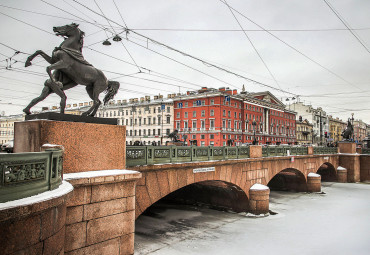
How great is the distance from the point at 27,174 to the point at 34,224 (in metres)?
0.66

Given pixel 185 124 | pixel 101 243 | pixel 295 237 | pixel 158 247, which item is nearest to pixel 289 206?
pixel 295 237

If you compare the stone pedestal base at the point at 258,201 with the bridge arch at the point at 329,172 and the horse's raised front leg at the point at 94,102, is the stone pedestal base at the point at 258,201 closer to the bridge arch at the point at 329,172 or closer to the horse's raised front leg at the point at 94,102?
the horse's raised front leg at the point at 94,102

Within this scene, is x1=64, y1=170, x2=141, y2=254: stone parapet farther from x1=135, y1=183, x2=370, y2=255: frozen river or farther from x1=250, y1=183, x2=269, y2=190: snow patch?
x1=250, y1=183, x2=269, y2=190: snow patch

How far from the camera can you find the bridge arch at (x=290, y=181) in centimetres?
2455

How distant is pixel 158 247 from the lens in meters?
10.9

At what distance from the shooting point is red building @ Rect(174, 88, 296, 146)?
174 feet

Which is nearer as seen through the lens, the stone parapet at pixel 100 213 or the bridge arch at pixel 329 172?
the stone parapet at pixel 100 213

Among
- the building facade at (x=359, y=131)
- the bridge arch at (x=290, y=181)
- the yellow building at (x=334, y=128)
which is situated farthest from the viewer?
the building facade at (x=359, y=131)

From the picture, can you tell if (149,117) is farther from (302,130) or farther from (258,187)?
(302,130)

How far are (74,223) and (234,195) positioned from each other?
41.9 feet

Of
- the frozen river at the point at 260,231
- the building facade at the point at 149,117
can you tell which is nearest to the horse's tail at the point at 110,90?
the frozen river at the point at 260,231

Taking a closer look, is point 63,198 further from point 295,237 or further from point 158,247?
point 295,237

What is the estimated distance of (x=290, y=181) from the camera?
25703 millimetres

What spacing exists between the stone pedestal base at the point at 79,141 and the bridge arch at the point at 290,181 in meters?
20.5
